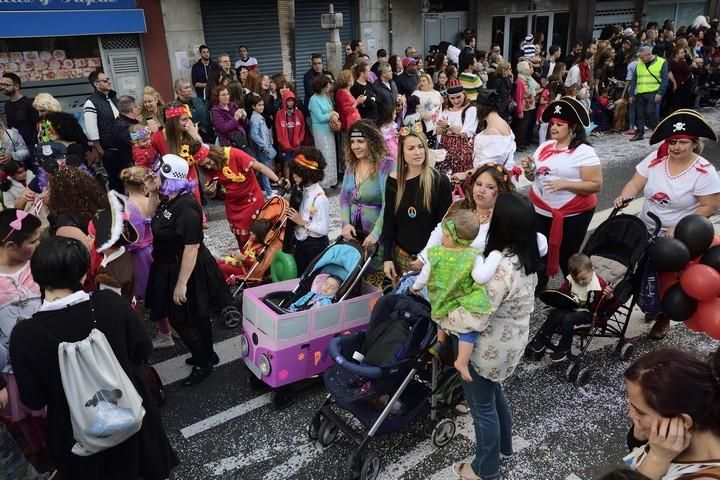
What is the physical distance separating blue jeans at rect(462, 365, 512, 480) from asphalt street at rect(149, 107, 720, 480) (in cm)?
25

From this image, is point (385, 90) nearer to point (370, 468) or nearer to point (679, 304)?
point (679, 304)

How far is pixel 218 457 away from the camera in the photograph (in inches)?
140

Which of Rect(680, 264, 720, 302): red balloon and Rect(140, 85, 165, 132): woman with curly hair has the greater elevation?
Rect(140, 85, 165, 132): woman with curly hair

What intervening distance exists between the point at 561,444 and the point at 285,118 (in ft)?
21.1

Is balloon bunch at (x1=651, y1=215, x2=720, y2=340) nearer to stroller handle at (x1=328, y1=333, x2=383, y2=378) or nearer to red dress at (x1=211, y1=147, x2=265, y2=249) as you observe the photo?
stroller handle at (x1=328, y1=333, x2=383, y2=378)

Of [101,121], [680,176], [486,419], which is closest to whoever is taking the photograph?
[486,419]

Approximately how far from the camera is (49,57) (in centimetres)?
Answer: 1034

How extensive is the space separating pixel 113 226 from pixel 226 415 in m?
A: 1.58

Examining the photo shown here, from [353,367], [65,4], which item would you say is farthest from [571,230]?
[65,4]

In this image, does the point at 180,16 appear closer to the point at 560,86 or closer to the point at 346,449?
the point at 560,86

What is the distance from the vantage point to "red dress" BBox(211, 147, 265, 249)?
5426 mm

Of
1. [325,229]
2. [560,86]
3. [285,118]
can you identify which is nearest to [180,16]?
[285,118]

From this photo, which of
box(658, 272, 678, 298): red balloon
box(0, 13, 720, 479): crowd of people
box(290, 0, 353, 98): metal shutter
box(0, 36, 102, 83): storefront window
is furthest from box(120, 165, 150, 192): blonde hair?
box(290, 0, 353, 98): metal shutter

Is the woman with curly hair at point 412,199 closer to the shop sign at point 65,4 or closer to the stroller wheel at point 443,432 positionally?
the stroller wheel at point 443,432
